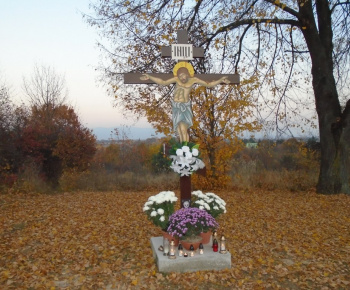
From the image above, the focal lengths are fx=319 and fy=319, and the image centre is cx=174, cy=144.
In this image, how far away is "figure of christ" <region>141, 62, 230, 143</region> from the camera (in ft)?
17.2

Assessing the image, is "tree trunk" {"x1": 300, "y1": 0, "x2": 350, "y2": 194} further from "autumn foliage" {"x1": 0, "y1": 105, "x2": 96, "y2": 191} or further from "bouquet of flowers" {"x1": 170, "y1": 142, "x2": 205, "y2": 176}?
"autumn foliage" {"x1": 0, "y1": 105, "x2": 96, "y2": 191}

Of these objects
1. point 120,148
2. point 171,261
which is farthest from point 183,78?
point 120,148

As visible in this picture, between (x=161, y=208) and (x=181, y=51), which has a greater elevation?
(x=181, y=51)

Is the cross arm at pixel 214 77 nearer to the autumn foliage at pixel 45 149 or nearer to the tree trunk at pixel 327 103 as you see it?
the tree trunk at pixel 327 103

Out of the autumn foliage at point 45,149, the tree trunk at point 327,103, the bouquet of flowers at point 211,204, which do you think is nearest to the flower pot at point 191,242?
the bouquet of flowers at point 211,204

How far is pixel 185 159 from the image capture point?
494 centimetres

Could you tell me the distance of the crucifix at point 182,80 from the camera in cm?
523

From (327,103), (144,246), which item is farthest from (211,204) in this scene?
(327,103)

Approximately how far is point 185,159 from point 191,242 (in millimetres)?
1233

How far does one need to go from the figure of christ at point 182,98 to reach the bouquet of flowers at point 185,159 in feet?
1.01

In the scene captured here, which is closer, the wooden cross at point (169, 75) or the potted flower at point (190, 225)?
the potted flower at point (190, 225)

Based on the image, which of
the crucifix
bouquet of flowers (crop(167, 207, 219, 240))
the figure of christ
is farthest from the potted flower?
the figure of christ

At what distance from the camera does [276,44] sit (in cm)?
995

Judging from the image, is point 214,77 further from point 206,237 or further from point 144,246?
point 144,246
